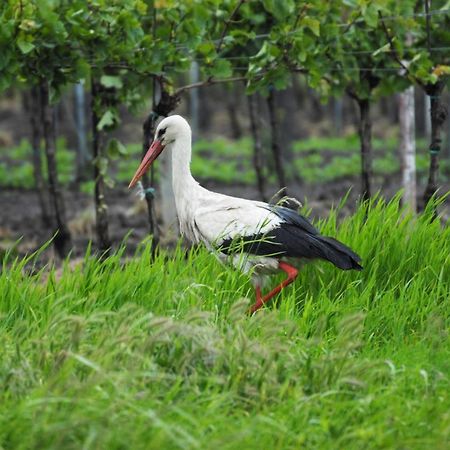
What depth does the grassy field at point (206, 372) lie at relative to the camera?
367cm

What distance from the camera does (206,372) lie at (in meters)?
4.20

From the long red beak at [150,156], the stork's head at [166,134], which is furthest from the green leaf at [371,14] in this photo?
the long red beak at [150,156]

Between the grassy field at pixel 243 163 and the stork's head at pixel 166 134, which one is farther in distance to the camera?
the grassy field at pixel 243 163

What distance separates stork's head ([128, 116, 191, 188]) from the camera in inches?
266

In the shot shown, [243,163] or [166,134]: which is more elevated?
[166,134]

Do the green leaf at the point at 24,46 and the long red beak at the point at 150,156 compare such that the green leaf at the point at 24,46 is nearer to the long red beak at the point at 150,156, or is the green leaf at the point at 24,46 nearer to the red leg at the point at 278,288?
the long red beak at the point at 150,156

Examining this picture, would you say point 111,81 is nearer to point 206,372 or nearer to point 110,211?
point 206,372

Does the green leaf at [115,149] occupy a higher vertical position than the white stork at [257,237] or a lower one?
higher

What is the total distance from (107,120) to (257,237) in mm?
2048

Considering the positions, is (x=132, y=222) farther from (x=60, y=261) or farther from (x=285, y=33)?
(x=285, y=33)

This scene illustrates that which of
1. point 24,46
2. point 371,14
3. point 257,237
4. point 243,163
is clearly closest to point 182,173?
point 257,237

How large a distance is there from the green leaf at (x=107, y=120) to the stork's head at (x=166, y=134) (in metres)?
0.81

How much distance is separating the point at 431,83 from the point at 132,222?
5.33m

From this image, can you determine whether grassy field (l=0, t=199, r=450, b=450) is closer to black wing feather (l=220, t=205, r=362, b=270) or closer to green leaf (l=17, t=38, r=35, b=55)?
black wing feather (l=220, t=205, r=362, b=270)
